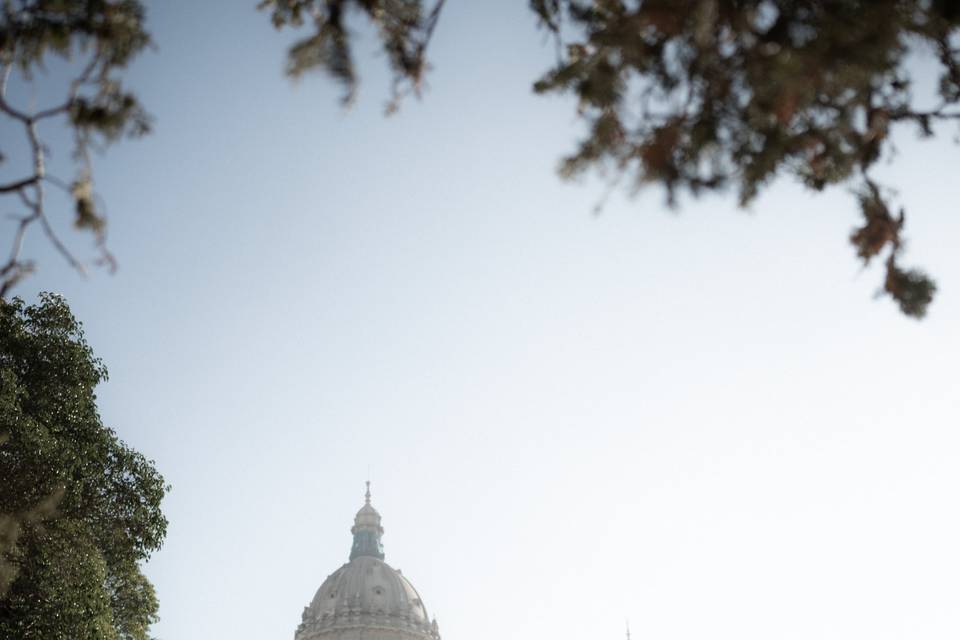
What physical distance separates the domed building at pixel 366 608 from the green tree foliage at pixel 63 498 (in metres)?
62.2

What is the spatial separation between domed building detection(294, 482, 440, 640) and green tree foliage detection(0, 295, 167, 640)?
6218cm

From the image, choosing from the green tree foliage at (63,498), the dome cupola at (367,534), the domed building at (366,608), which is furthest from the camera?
the dome cupola at (367,534)

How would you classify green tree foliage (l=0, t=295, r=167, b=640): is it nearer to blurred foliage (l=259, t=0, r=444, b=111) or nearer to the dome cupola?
blurred foliage (l=259, t=0, r=444, b=111)

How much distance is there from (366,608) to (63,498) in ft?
223

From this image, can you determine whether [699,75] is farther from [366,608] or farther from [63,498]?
[366,608]

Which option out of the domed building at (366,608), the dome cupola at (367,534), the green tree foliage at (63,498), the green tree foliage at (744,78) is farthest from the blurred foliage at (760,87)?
the dome cupola at (367,534)

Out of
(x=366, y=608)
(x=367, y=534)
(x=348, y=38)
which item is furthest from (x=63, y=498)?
(x=367, y=534)

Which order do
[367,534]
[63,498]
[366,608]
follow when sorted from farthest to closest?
[367,534] → [366,608] → [63,498]

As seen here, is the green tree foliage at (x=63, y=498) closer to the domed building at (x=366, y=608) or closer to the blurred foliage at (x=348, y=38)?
the blurred foliage at (x=348, y=38)

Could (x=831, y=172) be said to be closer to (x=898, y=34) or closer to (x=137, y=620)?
(x=898, y=34)

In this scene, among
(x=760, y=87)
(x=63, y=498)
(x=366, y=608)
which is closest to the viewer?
(x=760, y=87)

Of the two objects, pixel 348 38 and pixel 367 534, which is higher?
pixel 367 534

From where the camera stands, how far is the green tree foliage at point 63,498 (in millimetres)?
16797

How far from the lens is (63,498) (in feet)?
57.5
